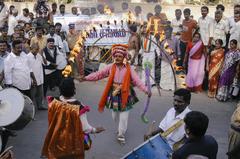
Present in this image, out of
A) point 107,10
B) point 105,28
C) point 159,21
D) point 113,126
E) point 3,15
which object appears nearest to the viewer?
point 113,126

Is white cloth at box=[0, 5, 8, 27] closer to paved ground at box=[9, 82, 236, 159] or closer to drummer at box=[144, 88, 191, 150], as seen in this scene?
paved ground at box=[9, 82, 236, 159]

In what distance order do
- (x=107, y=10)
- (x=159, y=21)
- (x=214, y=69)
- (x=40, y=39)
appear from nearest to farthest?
(x=40, y=39) → (x=214, y=69) → (x=159, y=21) → (x=107, y=10)

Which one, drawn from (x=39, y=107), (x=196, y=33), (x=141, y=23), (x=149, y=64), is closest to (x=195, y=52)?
(x=196, y=33)

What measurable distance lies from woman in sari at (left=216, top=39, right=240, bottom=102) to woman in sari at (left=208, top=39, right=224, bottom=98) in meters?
0.16

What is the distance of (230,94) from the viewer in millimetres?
10320

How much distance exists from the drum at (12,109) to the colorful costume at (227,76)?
17.6ft

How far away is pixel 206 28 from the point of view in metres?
11.0

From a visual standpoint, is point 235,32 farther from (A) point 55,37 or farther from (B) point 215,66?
(A) point 55,37

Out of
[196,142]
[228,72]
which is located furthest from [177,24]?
[196,142]

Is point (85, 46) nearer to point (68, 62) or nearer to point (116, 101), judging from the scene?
point (68, 62)

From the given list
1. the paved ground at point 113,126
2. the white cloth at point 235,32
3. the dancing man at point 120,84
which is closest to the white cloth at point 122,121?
the dancing man at point 120,84

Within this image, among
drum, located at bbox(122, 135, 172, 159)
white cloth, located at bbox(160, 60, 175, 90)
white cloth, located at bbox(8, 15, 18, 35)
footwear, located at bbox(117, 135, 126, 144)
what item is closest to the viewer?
drum, located at bbox(122, 135, 172, 159)

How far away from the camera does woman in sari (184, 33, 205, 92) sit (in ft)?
35.1

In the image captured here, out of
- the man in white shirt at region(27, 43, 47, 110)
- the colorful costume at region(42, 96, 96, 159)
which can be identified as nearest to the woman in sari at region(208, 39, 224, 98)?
the man in white shirt at region(27, 43, 47, 110)
